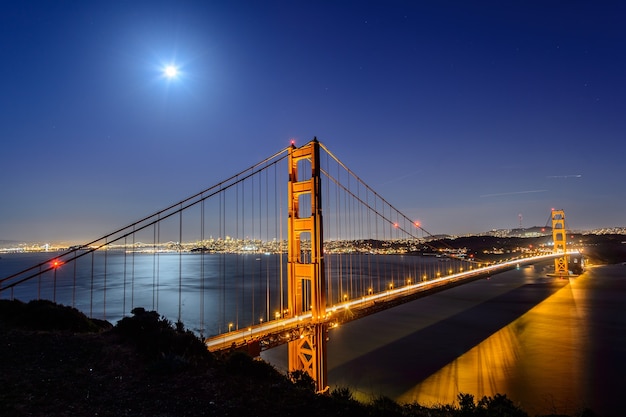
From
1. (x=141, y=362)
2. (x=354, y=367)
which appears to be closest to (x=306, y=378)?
(x=141, y=362)

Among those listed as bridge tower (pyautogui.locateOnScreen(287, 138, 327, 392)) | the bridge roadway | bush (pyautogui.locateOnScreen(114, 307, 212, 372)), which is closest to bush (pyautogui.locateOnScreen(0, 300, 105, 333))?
bush (pyautogui.locateOnScreen(114, 307, 212, 372))

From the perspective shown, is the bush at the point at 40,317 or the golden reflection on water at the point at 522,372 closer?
the bush at the point at 40,317

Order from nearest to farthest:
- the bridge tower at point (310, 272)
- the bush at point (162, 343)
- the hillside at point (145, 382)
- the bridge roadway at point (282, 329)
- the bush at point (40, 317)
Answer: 1. the hillside at point (145, 382)
2. the bush at point (162, 343)
3. the bush at point (40, 317)
4. the bridge roadway at point (282, 329)
5. the bridge tower at point (310, 272)

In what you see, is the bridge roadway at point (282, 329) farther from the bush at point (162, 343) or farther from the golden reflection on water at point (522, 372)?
the golden reflection on water at point (522, 372)

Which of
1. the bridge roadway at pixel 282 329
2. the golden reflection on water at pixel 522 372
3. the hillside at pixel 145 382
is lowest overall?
the golden reflection on water at pixel 522 372

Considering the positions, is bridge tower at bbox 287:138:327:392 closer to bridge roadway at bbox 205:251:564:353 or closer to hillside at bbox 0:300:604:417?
bridge roadway at bbox 205:251:564:353

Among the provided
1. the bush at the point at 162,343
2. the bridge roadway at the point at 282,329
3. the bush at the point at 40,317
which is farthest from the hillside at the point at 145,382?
the bridge roadway at the point at 282,329

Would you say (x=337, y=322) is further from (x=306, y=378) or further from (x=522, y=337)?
(x=522, y=337)
